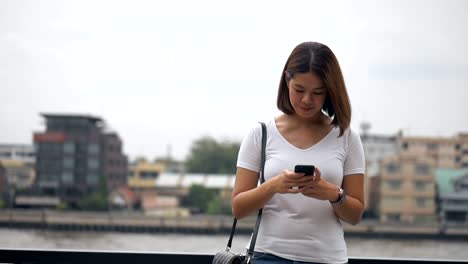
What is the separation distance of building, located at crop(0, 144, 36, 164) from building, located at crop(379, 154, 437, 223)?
9559mm

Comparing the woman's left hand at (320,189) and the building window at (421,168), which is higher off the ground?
the building window at (421,168)

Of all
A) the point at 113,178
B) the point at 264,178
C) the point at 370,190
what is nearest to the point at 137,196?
the point at 113,178

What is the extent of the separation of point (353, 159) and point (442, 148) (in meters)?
17.1

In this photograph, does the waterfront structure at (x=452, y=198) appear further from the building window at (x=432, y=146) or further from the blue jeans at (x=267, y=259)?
the blue jeans at (x=267, y=259)

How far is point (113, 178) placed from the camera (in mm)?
18344

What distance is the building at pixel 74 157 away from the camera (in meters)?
16.7

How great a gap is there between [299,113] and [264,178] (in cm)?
12

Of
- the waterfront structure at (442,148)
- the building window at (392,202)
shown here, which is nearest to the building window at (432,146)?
the waterfront structure at (442,148)

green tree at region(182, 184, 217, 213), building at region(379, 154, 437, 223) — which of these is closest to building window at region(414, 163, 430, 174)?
building at region(379, 154, 437, 223)

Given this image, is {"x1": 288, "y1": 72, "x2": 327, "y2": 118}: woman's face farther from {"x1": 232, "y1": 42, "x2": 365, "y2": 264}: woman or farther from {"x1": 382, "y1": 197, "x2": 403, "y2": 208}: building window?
{"x1": 382, "y1": 197, "x2": 403, "y2": 208}: building window

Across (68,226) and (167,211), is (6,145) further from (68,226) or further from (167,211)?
(167,211)

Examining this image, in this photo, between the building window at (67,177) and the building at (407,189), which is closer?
the building at (407,189)

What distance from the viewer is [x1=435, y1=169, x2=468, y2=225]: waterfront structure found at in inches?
525

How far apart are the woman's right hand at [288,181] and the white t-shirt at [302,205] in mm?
47
